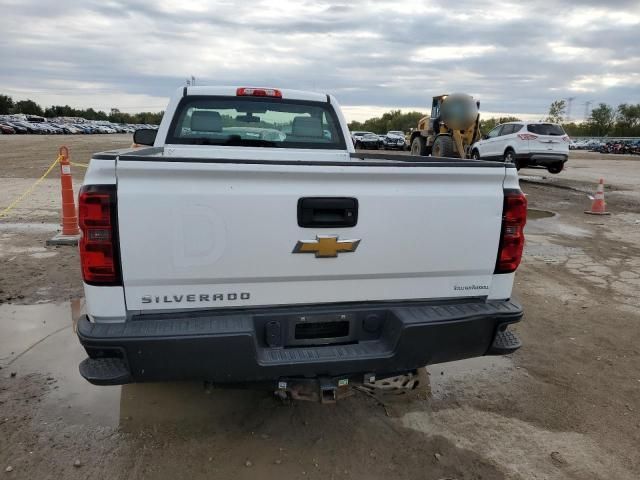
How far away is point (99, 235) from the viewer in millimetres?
2424

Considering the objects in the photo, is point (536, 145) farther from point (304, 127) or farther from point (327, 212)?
point (327, 212)

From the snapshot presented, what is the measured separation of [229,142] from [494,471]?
3584 millimetres

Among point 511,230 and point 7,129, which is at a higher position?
point 511,230

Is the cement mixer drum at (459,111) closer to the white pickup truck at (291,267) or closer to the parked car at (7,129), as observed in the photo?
the white pickup truck at (291,267)

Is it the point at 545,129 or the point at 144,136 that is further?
the point at 545,129

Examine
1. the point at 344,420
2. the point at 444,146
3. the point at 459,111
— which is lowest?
the point at 344,420

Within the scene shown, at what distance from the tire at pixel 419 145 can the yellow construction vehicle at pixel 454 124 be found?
1471 millimetres

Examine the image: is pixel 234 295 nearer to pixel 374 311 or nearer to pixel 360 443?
pixel 374 311

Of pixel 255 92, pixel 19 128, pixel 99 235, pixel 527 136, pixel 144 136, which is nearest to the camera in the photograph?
pixel 99 235

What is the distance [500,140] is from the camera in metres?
18.3

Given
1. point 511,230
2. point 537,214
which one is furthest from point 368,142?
point 511,230

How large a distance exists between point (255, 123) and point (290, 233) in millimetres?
2741

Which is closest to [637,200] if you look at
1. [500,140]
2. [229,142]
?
[500,140]

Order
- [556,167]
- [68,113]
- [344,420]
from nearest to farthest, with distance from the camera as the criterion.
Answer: [344,420] → [556,167] → [68,113]
